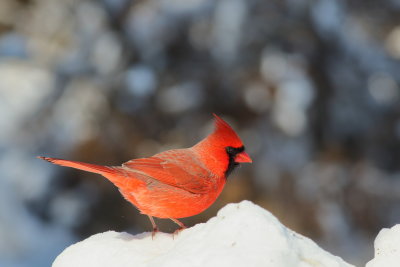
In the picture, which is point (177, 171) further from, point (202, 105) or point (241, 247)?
point (202, 105)

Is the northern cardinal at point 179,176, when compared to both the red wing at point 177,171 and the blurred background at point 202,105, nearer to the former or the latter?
the red wing at point 177,171

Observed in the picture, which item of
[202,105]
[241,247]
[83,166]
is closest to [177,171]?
[83,166]

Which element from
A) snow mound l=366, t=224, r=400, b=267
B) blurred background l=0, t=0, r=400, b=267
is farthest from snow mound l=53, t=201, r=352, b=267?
blurred background l=0, t=0, r=400, b=267

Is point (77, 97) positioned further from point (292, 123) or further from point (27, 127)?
point (292, 123)

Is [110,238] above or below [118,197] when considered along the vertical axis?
above

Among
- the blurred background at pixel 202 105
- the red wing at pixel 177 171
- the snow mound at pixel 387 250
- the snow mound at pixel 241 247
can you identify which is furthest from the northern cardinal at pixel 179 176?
the blurred background at pixel 202 105

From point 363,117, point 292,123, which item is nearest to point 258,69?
point 292,123
